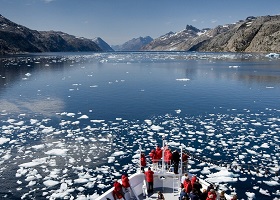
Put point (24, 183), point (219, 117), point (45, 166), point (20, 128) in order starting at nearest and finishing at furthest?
point (24, 183), point (45, 166), point (20, 128), point (219, 117)

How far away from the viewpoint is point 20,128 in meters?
34.4

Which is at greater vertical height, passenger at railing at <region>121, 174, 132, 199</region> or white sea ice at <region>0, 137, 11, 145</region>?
passenger at railing at <region>121, 174, 132, 199</region>

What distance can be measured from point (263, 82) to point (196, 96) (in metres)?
25.6

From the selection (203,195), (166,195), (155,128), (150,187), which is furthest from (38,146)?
(203,195)

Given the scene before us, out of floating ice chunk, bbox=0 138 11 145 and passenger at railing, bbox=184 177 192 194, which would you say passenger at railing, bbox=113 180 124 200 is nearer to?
passenger at railing, bbox=184 177 192 194

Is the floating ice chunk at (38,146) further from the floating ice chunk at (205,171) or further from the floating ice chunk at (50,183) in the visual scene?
the floating ice chunk at (205,171)

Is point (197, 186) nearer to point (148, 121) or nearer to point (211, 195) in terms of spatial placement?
point (211, 195)

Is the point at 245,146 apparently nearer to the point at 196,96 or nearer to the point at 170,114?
the point at 170,114

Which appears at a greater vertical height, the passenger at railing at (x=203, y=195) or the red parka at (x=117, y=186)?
the red parka at (x=117, y=186)

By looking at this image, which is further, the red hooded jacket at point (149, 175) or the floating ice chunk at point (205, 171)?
the floating ice chunk at point (205, 171)

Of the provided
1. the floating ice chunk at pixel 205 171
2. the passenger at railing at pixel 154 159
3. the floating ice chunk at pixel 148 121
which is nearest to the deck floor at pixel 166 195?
the passenger at railing at pixel 154 159

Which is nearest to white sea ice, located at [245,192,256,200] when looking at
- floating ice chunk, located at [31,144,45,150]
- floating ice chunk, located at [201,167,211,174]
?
floating ice chunk, located at [201,167,211,174]

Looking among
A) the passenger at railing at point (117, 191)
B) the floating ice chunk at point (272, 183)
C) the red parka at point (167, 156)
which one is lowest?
the floating ice chunk at point (272, 183)

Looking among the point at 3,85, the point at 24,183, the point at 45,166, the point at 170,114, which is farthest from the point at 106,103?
the point at 3,85
